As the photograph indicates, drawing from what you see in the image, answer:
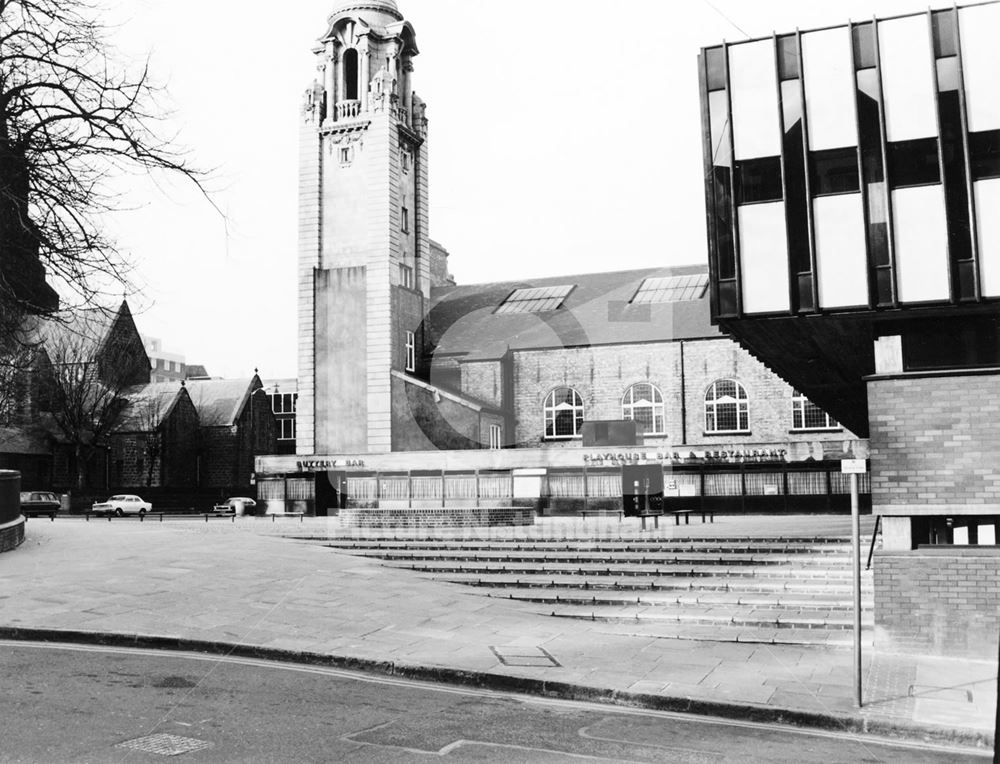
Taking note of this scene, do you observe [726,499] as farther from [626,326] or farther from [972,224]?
[972,224]

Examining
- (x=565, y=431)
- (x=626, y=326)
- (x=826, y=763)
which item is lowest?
(x=826, y=763)

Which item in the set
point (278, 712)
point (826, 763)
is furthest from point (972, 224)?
point (278, 712)

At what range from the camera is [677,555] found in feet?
60.3

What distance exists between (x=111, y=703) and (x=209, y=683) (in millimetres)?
1283

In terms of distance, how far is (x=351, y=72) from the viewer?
5491cm

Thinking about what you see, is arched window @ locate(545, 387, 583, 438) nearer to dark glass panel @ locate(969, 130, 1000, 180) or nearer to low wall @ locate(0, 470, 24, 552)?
low wall @ locate(0, 470, 24, 552)

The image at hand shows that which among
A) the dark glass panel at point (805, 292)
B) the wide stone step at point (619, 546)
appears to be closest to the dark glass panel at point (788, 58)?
the dark glass panel at point (805, 292)

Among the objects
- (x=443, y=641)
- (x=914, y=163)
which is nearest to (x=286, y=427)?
(x=443, y=641)

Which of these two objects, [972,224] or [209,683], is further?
[972,224]

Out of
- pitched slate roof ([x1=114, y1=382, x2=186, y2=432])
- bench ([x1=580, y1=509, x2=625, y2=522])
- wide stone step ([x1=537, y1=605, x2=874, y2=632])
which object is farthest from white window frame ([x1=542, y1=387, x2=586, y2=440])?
wide stone step ([x1=537, y1=605, x2=874, y2=632])

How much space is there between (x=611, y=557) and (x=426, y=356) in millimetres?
38649

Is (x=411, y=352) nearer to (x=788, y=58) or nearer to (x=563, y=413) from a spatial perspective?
(x=563, y=413)

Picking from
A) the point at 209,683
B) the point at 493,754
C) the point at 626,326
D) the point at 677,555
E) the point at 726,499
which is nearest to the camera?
the point at 493,754

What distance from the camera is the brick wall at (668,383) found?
1848 inches
